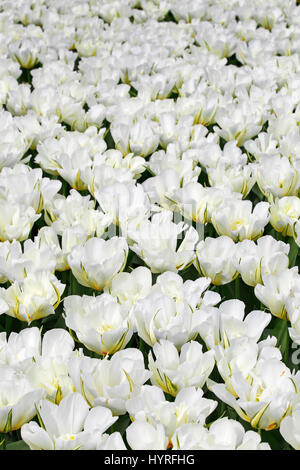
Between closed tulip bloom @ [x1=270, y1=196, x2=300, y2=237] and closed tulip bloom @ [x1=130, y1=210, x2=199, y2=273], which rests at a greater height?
closed tulip bloom @ [x1=130, y1=210, x2=199, y2=273]

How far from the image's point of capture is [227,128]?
276 centimetres

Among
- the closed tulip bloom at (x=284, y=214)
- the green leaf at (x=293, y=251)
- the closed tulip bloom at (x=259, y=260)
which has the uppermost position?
the closed tulip bloom at (x=259, y=260)

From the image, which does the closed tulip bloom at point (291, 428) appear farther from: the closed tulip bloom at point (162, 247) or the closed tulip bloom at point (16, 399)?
the closed tulip bloom at point (162, 247)

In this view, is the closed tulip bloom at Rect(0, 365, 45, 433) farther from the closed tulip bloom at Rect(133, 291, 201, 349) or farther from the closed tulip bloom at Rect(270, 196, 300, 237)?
the closed tulip bloom at Rect(270, 196, 300, 237)

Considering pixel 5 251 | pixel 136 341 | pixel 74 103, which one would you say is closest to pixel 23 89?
pixel 74 103

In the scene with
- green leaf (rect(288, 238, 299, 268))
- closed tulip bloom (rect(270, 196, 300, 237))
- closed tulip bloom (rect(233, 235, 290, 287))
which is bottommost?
green leaf (rect(288, 238, 299, 268))

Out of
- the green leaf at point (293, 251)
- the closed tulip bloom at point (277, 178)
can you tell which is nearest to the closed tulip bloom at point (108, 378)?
the green leaf at point (293, 251)

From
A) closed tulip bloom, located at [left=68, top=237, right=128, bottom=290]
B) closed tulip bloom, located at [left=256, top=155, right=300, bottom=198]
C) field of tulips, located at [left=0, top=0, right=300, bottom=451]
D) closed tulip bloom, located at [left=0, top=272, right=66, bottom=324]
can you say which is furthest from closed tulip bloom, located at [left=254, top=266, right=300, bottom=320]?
closed tulip bloom, located at [left=256, top=155, right=300, bottom=198]

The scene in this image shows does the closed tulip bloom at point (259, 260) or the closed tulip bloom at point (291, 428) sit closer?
the closed tulip bloom at point (291, 428)

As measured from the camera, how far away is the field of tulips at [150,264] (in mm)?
1273

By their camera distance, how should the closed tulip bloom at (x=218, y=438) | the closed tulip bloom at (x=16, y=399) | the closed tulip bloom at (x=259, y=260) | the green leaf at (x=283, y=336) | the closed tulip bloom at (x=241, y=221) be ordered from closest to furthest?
1. the closed tulip bloom at (x=218, y=438)
2. the closed tulip bloom at (x=16, y=399)
3. the green leaf at (x=283, y=336)
4. the closed tulip bloom at (x=259, y=260)
5. the closed tulip bloom at (x=241, y=221)

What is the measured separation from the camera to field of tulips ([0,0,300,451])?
1.27 meters

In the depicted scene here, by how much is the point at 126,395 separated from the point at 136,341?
477mm

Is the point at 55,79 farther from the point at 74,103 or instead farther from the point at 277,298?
the point at 277,298
